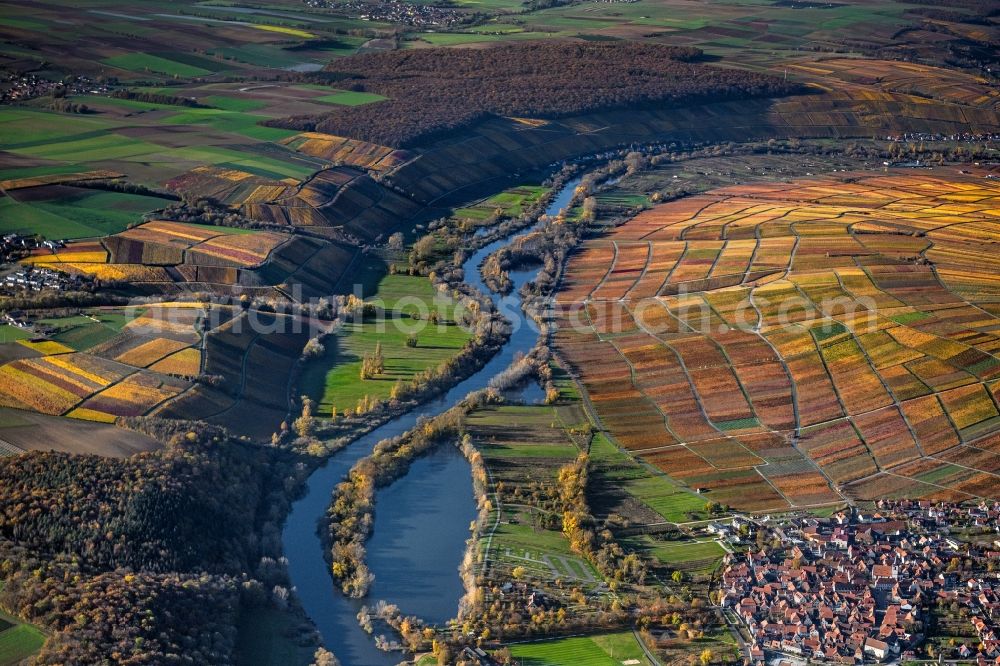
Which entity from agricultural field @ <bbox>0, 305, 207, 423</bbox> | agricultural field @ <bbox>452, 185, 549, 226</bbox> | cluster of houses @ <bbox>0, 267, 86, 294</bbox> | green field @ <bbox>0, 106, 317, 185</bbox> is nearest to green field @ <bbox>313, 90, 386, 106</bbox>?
green field @ <bbox>0, 106, 317, 185</bbox>

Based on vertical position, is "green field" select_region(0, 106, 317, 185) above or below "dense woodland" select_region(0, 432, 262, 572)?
above

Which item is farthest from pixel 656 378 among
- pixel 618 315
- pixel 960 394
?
pixel 960 394

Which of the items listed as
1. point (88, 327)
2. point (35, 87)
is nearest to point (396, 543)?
point (88, 327)

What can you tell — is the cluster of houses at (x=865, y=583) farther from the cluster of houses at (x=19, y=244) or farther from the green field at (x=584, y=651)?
the cluster of houses at (x=19, y=244)

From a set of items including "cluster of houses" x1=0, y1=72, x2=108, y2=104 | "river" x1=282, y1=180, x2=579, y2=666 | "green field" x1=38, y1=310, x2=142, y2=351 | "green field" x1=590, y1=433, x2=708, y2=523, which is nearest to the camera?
"river" x1=282, y1=180, x2=579, y2=666

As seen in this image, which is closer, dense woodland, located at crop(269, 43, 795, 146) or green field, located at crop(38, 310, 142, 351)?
green field, located at crop(38, 310, 142, 351)

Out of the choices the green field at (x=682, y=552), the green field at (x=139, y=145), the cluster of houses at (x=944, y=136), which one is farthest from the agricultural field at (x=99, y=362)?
the cluster of houses at (x=944, y=136)

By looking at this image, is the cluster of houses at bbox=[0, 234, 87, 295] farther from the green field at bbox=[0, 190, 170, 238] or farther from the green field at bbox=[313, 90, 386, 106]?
the green field at bbox=[313, 90, 386, 106]

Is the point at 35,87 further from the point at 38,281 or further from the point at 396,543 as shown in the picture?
the point at 396,543
